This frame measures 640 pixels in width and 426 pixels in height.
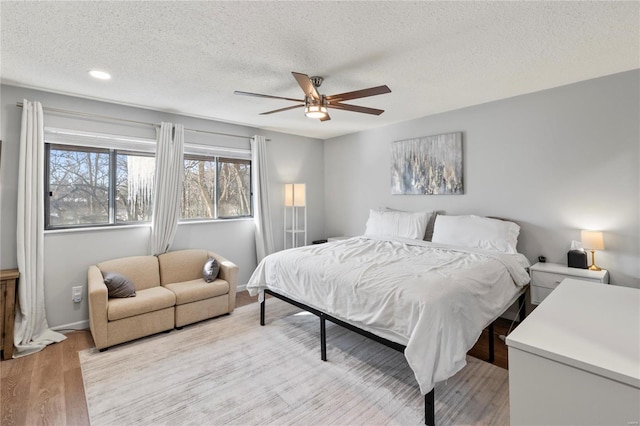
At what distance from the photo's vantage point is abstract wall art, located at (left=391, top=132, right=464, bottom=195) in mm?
3924

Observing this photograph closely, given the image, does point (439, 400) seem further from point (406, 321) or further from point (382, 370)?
point (406, 321)

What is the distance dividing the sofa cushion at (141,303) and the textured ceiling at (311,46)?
85.6 inches

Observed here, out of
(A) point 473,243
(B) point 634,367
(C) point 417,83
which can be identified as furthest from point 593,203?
(B) point 634,367

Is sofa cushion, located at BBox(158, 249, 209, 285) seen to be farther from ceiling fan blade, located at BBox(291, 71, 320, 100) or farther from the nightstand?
the nightstand

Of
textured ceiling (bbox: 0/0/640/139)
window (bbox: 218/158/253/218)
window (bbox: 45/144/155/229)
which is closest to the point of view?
textured ceiling (bbox: 0/0/640/139)

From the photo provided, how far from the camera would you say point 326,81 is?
2.84m

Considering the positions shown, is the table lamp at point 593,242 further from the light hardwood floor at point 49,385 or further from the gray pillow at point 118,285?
the gray pillow at point 118,285

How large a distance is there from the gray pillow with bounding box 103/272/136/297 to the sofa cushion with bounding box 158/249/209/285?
524 millimetres

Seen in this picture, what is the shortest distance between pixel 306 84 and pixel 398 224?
254 centimetres

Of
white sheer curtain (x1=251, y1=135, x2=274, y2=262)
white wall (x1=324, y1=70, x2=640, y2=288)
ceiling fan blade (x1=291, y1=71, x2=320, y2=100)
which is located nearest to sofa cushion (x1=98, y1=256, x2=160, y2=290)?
white sheer curtain (x1=251, y1=135, x2=274, y2=262)

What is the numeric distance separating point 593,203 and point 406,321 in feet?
8.22

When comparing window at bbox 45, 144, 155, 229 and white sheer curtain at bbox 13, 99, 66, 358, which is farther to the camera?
window at bbox 45, 144, 155, 229

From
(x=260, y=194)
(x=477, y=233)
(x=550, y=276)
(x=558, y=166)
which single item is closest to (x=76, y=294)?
(x=260, y=194)

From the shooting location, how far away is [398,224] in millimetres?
4164
